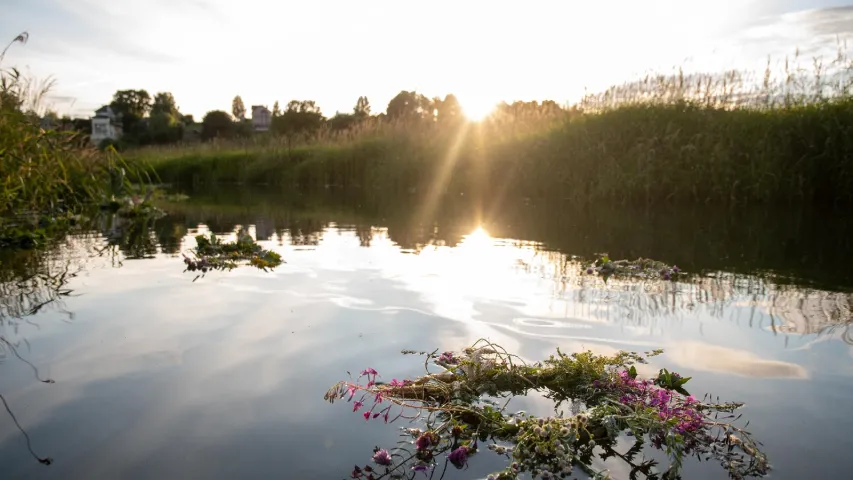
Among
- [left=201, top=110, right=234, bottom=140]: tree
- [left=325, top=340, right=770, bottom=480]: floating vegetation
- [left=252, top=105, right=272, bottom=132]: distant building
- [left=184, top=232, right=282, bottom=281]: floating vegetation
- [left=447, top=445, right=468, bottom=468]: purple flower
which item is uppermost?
[left=252, top=105, right=272, bottom=132]: distant building

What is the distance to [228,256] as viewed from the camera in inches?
192

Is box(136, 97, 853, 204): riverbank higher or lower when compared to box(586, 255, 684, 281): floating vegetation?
higher

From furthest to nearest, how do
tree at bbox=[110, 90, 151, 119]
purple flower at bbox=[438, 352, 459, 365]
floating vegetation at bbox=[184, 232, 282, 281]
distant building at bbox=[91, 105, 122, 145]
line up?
tree at bbox=[110, 90, 151, 119] → distant building at bbox=[91, 105, 122, 145] → floating vegetation at bbox=[184, 232, 282, 281] → purple flower at bbox=[438, 352, 459, 365]

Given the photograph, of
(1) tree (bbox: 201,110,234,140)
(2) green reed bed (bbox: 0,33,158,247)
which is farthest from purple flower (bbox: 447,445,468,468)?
(1) tree (bbox: 201,110,234,140)

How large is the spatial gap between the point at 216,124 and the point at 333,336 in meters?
61.4

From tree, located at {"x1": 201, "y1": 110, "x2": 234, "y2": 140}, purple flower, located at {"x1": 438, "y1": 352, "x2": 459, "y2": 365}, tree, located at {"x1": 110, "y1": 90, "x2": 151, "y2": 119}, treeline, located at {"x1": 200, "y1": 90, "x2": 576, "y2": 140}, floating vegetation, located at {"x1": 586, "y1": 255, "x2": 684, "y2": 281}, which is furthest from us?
tree, located at {"x1": 110, "y1": 90, "x2": 151, "y2": 119}

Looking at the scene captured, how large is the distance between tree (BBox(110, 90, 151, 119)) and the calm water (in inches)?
3251

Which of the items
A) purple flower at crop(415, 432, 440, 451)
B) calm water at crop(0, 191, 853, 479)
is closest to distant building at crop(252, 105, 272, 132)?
calm water at crop(0, 191, 853, 479)

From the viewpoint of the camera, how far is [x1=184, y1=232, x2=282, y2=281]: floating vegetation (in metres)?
4.52

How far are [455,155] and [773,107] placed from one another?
21.7ft

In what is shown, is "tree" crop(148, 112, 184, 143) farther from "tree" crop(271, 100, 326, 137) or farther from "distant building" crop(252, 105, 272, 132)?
"distant building" crop(252, 105, 272, 132)

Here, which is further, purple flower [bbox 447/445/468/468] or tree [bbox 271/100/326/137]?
tree [bbox 271/100/326/137]

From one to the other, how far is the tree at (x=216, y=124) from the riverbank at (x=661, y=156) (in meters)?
49.6

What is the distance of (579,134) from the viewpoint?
447 inches
